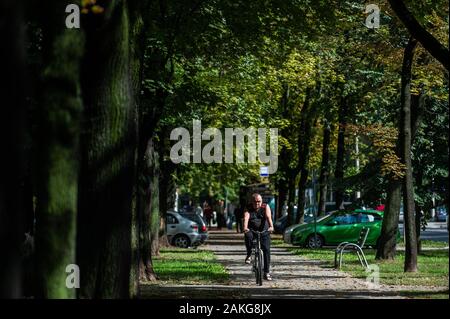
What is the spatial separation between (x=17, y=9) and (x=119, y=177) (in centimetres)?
636

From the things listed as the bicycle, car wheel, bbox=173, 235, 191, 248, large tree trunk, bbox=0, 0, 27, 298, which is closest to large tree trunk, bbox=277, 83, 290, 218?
car wheel, bbox=173, 235, 191, 248

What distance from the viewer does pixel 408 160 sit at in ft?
81.9

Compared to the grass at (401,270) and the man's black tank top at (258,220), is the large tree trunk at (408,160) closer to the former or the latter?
the grass at (401,270)

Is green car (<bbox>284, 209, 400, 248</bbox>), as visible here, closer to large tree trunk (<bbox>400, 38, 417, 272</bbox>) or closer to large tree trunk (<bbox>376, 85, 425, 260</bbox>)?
large tree trunk (<bbox>376, 85, 425, 260</bbox>)

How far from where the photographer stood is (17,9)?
7.01 m

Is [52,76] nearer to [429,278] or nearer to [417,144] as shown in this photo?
[429,278]

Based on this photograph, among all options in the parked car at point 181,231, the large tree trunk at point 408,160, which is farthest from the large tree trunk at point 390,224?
the parked car at point 181,231

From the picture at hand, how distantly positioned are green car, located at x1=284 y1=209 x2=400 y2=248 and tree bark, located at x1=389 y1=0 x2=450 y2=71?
23.3m

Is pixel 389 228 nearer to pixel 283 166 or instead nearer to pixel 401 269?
pixel 401 269

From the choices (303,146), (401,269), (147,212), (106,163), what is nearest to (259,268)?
(401,269)

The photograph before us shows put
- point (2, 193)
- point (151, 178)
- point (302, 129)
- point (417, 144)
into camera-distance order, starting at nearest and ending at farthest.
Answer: point (2, 193) < point (151, 178) < point (417, 144) < point (302, 129)

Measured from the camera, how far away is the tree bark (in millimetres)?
16391

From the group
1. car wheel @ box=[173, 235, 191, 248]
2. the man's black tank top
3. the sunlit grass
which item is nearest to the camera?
the sunlit grass

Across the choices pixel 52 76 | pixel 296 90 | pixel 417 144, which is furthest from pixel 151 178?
pixel 296 90
